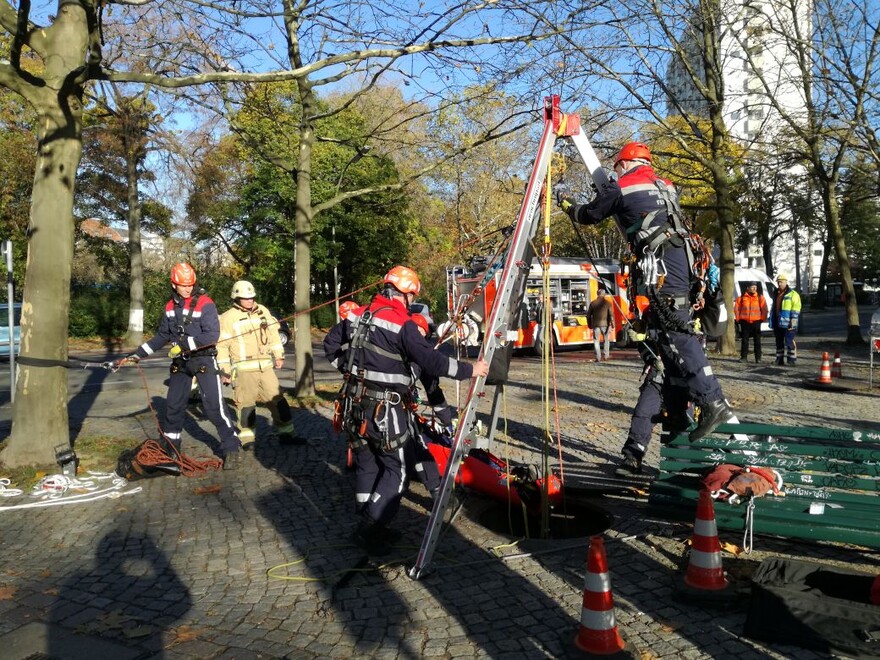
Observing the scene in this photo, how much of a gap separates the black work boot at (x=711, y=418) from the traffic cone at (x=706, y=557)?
1.23m

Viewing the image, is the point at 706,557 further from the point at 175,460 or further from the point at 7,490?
the point at 7,490

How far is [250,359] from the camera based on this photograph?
26.6 ft

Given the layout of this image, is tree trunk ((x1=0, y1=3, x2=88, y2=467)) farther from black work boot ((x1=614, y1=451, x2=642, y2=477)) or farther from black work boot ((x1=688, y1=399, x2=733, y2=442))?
black work boot ((x1=688, y1=399, x2=733, y2=442))

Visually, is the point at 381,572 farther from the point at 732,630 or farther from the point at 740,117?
the point at 740,117

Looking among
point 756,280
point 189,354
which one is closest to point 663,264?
point 189,354

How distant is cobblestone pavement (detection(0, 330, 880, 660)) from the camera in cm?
369

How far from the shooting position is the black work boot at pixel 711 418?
5.29m

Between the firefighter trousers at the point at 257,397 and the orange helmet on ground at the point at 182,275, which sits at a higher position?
the orange helmet on ground at the point at 182,275

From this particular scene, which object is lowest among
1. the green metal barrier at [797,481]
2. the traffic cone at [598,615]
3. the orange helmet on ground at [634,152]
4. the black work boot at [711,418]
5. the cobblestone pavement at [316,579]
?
the cobblestone pavement at [316,579]

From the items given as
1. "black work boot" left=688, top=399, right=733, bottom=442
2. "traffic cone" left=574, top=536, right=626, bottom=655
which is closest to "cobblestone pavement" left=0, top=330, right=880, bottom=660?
"traffic cone" left=574, top=536, right=626, bottom=655

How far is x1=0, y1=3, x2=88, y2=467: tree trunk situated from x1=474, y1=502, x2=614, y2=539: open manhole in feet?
15.1

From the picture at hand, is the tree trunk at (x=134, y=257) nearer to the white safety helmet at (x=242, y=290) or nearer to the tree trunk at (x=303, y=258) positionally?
the tree trunk at (x=303, y=258)

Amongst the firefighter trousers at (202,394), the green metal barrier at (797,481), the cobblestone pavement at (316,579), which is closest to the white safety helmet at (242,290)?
the firefighter trousers at (202,394)

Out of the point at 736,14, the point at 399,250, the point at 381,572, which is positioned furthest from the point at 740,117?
the point at 399,250
